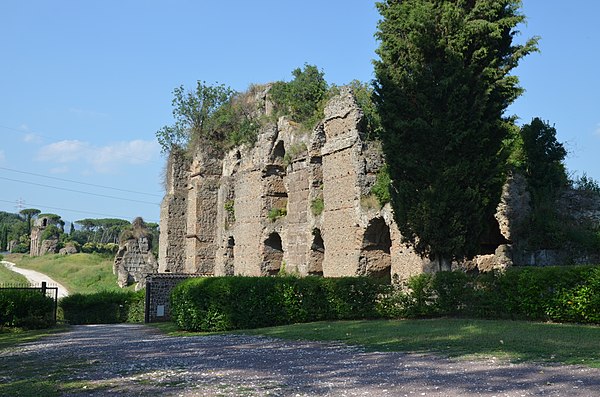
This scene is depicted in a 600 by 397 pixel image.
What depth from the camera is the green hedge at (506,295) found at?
518 inches

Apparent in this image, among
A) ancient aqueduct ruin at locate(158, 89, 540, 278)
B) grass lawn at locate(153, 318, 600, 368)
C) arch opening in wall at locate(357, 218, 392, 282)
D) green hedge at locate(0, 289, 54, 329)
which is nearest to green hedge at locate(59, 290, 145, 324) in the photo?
ancient aqueduct ruin at locate(158, 89, 540, 278)

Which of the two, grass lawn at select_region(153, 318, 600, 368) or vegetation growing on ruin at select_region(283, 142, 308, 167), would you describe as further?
vegetation growing on ruin at select_region(283, 142, 308, 167)

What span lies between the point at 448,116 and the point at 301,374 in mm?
9485

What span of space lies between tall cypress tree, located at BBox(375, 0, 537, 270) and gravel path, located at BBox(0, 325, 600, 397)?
17.9 ft

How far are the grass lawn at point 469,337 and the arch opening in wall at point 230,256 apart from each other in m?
15.1

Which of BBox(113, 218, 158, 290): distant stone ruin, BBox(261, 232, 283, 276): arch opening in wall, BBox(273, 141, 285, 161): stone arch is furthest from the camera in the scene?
BBox(113, 218, 158, 290): distant stone ruin

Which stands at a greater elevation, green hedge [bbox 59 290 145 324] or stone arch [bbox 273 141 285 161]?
stone arch [bbox 273 141 285 161]

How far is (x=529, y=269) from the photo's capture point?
47.0 ft

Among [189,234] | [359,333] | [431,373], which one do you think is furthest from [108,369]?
[189,234]

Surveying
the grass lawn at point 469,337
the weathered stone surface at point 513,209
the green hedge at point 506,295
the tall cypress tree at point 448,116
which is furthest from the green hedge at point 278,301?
the weathered stone surface at point 513,209

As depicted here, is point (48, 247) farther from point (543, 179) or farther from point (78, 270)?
point (543, 179)

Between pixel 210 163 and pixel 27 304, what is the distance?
1427cm

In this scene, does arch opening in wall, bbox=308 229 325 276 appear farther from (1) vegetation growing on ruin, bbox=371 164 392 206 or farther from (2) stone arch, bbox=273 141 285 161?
(2) stone arch, bbox=273 141 285 161

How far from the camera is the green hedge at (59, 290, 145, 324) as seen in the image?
28016 millimetres
